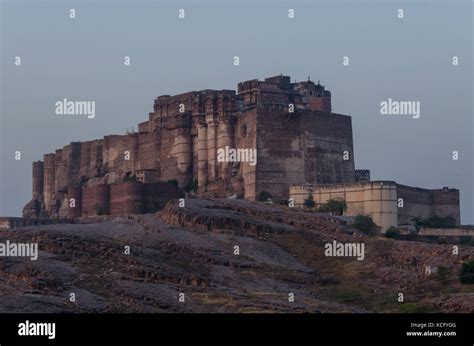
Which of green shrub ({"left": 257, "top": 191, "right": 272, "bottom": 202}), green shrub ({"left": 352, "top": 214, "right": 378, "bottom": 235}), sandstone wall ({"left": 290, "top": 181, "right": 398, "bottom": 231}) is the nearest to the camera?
green shrub ({"left": 352, "top": 214, "right": 378, "bottom": 235})

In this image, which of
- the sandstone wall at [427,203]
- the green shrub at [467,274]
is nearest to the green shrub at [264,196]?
the sandstone wall at [427,203]

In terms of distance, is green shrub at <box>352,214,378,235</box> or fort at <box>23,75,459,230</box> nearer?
green shrub at <box>352,214,378,235</box>

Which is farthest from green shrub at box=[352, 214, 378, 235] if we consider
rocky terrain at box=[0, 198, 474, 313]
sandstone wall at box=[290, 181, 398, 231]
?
sandstone wall at box=[290, 181, 398, 231]

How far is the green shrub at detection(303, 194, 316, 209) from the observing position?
8244 centimetres

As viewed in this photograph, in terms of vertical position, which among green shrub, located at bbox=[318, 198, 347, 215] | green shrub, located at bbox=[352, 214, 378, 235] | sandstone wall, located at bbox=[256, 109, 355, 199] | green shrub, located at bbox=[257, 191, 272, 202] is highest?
sandstone wall, located at bbox=[256, 109, 355, 199]

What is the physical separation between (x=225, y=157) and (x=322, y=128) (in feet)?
18.9

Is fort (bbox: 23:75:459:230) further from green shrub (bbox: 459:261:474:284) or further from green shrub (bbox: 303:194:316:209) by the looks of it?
green shrub (bbox: 459:261:474:284)

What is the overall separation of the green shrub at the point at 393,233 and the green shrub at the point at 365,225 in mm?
631

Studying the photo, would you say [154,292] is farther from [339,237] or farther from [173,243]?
[339,237]

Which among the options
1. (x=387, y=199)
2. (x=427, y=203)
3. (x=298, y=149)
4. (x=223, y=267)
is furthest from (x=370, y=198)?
(x=223, y=267)

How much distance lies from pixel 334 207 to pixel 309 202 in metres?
2.23

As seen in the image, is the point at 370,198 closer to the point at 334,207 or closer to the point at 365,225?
the point at 334,207

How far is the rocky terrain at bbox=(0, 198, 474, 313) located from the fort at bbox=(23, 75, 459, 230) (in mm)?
9133

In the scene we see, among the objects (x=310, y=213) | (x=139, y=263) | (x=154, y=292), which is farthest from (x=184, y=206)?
(x=154, y=292)
